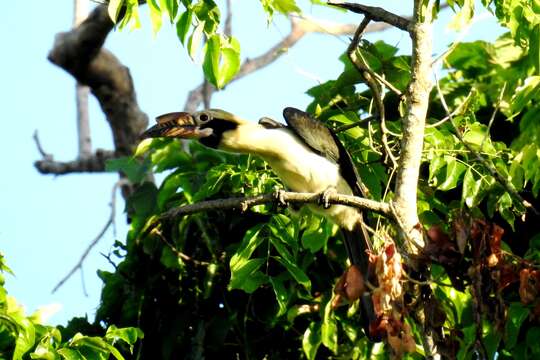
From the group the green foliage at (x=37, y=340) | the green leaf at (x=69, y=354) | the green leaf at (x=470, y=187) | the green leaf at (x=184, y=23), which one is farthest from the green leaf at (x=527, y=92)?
the green leaf at (x=69, y=354)

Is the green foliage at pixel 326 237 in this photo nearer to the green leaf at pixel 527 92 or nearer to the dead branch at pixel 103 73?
the green leaf at pixel 527 92

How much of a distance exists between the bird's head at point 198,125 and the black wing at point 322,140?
0.29m

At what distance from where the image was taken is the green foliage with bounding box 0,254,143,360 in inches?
160

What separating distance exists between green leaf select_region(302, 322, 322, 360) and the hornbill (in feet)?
1.48

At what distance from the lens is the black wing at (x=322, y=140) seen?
482 centimetres

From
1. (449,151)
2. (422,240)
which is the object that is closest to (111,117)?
(449,151)

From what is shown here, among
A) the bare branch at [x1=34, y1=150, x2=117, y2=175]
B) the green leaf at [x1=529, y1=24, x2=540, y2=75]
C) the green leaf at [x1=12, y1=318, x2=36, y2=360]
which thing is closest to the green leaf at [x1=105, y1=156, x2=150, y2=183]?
the green leaf at [x1=12, y1=318, x2=36, y2=360]

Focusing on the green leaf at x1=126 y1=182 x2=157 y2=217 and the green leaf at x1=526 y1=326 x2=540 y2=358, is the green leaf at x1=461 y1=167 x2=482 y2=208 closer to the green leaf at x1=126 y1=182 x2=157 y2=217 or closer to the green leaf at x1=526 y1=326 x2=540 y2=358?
the green leaf at x1=526 y1=326 x2=540 y2=358

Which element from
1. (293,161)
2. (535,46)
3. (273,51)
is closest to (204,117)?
(293,161)

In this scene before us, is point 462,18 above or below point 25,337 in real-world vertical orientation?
above

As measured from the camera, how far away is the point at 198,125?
4.71 metres

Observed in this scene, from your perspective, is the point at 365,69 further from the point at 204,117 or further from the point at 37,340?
the point at 37,340

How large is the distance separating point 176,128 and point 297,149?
1.96 ft

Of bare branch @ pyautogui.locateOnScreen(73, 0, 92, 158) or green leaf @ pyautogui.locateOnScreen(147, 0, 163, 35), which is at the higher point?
green leaf @ pyautogui.locateOnScreen(147, 0, 163, 35)
